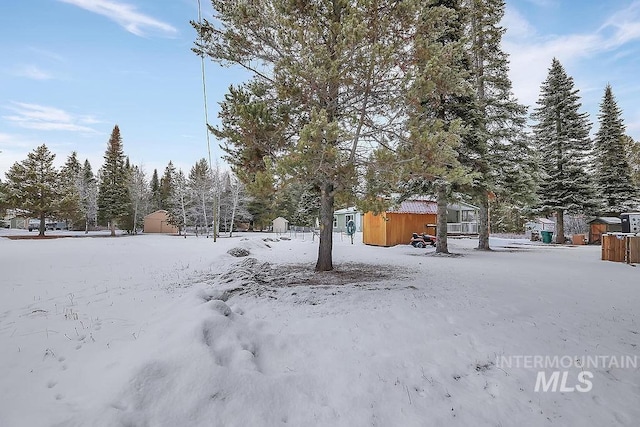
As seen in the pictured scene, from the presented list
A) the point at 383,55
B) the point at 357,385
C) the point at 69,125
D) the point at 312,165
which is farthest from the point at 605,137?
the point at 69,125

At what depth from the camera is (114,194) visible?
34.3 meters

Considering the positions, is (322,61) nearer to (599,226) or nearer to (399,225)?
(399,225)

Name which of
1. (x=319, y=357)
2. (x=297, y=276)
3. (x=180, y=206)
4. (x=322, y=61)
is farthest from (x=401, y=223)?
(x=180, y=206)

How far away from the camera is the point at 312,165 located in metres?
6.66

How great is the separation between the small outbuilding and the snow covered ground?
2199cm

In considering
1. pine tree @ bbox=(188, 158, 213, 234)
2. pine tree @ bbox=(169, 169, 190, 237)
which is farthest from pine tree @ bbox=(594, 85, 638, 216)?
pine tree @ bbox=(169, 169, 190, 237)

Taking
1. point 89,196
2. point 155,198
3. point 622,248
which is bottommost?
point 622,248

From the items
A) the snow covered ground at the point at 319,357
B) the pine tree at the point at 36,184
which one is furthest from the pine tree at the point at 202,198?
the snow covered ground at the point at 319,357

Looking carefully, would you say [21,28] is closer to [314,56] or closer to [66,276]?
[66,276]

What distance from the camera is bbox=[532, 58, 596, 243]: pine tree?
22.1 metres

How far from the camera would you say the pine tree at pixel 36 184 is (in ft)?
82.6

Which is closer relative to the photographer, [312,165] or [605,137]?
[312,165]

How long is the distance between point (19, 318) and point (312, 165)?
18.1 ft

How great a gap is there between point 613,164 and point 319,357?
3240 cm
